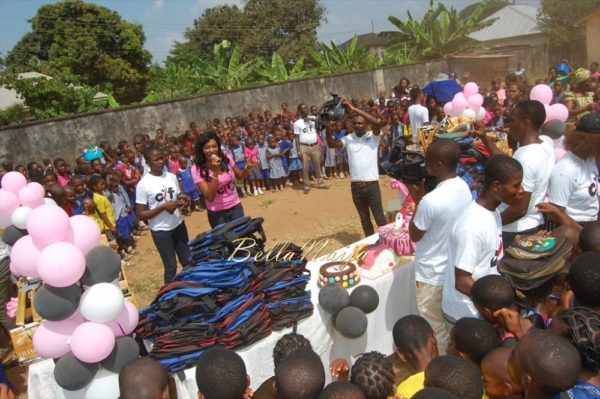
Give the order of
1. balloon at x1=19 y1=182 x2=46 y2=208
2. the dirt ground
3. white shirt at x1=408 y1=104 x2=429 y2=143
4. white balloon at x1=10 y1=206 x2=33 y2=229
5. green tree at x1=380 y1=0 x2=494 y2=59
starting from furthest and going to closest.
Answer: green tree at x1=380 y1=0 x2=494 y2=59 → white shirt at x1=408 y1=104 x2=429 y2=143 → the dirt ground → balloon at x1=19 y1=182 x2=46 y2=208 → white balloon at x1=10 y1=206 x2=33 y2=229

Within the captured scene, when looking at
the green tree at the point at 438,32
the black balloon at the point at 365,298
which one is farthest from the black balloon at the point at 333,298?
the green tree at the point at 438,32

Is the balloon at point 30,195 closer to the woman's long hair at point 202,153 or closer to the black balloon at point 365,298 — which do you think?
the woman's long hair at point 202,153

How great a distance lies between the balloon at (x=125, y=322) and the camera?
276 cm

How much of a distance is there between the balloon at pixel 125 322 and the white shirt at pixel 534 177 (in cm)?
272

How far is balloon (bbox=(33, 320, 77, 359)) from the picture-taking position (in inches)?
102

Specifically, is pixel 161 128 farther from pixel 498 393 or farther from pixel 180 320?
pixel 498 393

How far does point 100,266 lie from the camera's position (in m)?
2.76

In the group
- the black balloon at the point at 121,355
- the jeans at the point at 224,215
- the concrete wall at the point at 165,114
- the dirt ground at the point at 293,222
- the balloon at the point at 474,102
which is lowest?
the dirt ground at the point at 293,222

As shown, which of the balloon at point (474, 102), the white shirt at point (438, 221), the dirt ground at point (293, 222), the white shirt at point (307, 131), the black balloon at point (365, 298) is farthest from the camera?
the white shirt at point (307, 131)

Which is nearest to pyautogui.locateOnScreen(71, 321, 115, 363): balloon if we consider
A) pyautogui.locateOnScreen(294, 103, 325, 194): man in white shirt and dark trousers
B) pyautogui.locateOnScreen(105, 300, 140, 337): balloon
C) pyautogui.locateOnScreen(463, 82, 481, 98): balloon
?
pyautogui.locateOnScreen(105, 300, 140, 337): balloon

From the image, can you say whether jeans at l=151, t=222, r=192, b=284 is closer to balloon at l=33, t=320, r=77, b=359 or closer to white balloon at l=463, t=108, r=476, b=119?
balloon at l=33, t=320, r=77, b=359

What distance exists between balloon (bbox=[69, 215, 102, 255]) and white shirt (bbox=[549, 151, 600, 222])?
10.7 ft

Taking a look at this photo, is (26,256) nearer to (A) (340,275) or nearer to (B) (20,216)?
(B) (20,216)

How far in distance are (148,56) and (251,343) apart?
84.1ft
